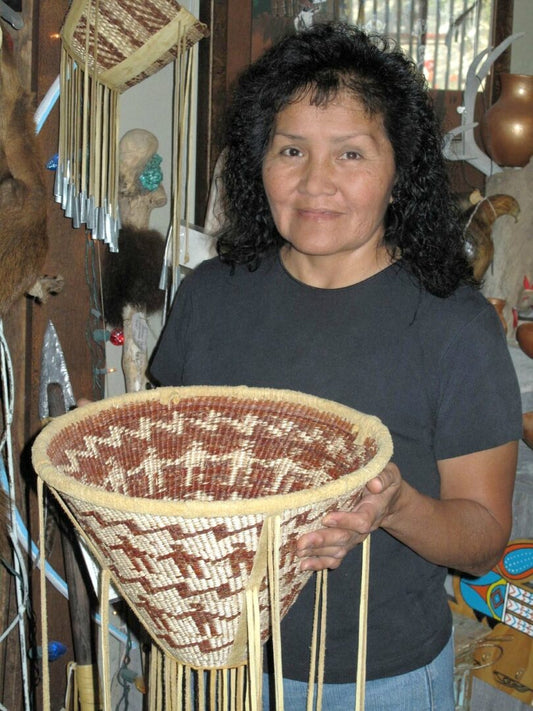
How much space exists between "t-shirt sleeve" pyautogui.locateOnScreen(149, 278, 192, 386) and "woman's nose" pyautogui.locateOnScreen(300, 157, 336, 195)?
0.95 feet

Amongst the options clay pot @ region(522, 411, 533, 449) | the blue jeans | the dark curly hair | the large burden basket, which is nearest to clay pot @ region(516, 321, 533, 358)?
clay pot @ region(522, 411, 533, 449)

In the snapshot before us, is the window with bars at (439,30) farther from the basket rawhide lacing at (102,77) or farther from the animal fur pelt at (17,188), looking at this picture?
the animal fur pelt at (17,188)

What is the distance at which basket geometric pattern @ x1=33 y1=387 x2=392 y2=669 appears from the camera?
0.68m

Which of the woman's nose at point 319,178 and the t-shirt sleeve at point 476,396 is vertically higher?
the woman's nose at point 319,178

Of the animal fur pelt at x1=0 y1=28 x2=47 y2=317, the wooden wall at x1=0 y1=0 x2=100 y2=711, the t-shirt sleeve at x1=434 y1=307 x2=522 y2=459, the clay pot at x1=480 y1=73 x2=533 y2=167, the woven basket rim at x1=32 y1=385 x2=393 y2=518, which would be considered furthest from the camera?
the clay pot at x1=480 y1=73 x2=533 y2=167

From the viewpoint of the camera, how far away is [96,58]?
1377 millimetres

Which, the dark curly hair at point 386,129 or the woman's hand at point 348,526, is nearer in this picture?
the woman's hand at point 348,526

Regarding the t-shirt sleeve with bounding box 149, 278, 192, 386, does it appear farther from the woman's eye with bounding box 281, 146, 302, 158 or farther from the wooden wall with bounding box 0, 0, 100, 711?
the wooden wall with bounding box 0, 0, 100, 711

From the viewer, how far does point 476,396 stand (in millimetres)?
1019

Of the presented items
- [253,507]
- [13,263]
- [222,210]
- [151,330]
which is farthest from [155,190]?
[253,507]

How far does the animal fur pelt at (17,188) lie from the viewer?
4.02ft

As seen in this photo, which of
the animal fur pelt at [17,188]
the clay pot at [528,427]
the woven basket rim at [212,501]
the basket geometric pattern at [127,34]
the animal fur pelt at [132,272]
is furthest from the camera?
the clay pot at [528,427]

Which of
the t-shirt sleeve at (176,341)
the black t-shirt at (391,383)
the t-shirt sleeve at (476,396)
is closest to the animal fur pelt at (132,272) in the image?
the t-shirt sleeve at (176,341)

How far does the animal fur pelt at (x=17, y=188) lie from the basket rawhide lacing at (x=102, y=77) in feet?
0.53
